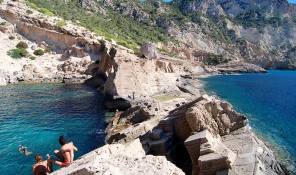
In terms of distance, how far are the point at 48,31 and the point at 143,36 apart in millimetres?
53487

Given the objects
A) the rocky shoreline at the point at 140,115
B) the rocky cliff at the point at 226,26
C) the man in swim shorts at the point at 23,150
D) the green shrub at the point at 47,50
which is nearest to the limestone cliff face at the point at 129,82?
the rocky shoreline at the point at 140,115

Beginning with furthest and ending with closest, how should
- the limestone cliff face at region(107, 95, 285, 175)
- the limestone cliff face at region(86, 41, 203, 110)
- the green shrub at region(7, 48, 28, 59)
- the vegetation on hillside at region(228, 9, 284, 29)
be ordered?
the vegetation on hillside at region(228, 9, 284, 29) < the green shrub at region(7, 48, 28, 59) < the limestone cliff face at region(86, 41, 203, 110) < the limestone cliff face at region(107, 95, 285, 175)

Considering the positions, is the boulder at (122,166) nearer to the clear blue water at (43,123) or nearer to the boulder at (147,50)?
the clear blue water at (43,123)

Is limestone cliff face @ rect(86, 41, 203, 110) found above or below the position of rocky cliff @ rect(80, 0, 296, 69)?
below

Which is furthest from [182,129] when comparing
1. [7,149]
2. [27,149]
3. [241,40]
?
[241,40]

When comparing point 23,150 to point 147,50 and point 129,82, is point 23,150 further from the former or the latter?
point 147,50

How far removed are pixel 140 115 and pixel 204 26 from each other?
437 ft

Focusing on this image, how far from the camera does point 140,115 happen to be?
839 inches

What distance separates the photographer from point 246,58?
129 m

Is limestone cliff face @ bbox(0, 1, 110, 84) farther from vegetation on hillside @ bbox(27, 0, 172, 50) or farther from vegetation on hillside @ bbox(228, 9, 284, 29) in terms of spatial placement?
vegetation on hillside @ bbox(228, 9, 284, 29)

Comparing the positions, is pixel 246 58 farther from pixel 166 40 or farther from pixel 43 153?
pixel 43 153

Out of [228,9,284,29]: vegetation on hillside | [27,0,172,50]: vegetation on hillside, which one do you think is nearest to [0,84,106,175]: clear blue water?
[27,0,172,50]: vegetation on hillside

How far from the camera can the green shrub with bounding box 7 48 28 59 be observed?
50150mm

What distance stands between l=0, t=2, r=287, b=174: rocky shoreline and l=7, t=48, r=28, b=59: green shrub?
1.00 meters
